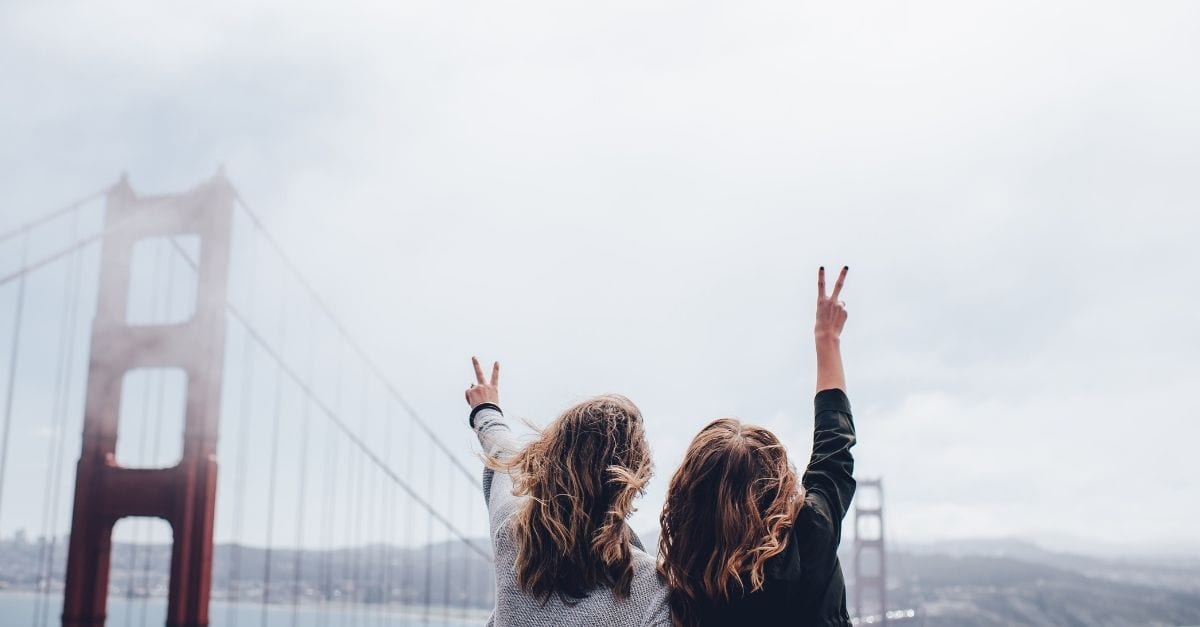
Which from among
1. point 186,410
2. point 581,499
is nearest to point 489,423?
point 581,499

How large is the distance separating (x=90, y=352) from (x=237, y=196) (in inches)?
72.4

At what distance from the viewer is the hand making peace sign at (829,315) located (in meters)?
1.75

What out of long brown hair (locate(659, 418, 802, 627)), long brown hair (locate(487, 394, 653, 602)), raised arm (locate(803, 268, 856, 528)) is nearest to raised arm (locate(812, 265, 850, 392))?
raised arm (locate(803, 268, 856, 528))

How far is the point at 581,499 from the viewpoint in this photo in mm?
1458

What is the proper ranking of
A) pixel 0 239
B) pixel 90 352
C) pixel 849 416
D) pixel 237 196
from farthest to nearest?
pixel 0 239
pixel 237 196
pixel 90 352
pixel 849 416

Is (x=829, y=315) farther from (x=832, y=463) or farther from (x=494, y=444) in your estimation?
(x=494, y=444)

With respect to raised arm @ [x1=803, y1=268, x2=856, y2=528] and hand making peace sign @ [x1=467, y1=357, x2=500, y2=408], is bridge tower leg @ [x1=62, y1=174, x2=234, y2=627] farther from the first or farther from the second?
raised arm @ [x1=803, y1=268, x2=856, y2=528]

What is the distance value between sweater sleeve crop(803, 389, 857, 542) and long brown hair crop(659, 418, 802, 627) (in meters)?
0.05

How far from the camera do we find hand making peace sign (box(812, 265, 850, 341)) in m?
1.75

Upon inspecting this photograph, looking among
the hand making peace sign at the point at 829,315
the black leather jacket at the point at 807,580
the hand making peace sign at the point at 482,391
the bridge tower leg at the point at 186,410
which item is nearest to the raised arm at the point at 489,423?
the hand making peace sign at the point at 482,391

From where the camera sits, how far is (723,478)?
1485mm

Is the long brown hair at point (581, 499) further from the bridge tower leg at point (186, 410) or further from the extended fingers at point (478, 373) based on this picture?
the bridge tower leg at point (186, 410)

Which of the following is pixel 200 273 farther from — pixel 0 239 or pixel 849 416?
pixel 849 416

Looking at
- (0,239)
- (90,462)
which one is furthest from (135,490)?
(0,239)
